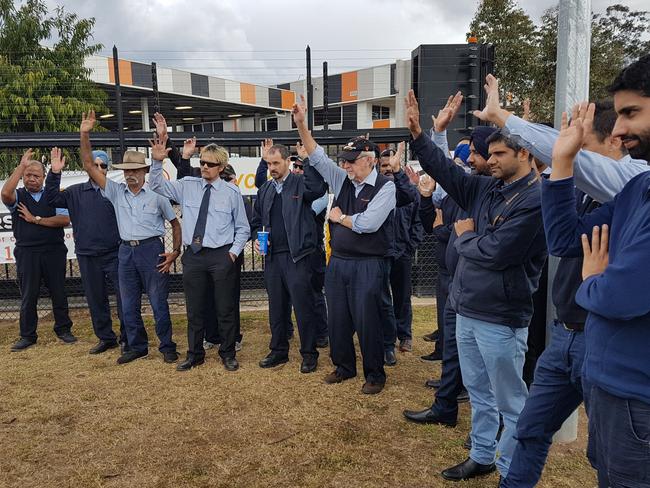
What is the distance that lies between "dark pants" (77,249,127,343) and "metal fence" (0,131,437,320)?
172 centimetres

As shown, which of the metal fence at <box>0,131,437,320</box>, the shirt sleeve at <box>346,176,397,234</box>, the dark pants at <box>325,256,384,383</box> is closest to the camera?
the shirt sleeve at <box>346,176,397,234</box>

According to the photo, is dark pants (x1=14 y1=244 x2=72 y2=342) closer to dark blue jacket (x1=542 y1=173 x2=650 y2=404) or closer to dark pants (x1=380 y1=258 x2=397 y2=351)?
dark pants (x1=380 y1=258 x2=397 y2=351)

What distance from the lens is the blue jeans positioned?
2.69 meters

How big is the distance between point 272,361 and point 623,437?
12.1 ft

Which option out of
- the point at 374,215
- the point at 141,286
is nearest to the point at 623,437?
the point at 374,215

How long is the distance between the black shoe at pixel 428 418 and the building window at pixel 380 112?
21936 millimetres

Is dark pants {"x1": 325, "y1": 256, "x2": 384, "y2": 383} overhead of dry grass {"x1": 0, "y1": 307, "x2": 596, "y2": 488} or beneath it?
overhead

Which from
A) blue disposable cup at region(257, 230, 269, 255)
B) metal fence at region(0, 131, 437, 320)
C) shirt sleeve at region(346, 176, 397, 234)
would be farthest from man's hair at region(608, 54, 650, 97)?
metal fence at region(0, 131, 437, 320)

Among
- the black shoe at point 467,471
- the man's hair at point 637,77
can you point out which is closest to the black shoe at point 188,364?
the black shoe at point 467,471

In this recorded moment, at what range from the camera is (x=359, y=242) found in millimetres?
4133

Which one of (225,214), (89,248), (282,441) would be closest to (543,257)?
(282,441)

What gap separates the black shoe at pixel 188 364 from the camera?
4.84 meters

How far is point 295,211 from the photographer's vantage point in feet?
15.3

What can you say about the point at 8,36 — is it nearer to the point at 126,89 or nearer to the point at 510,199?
the point at 126,89
